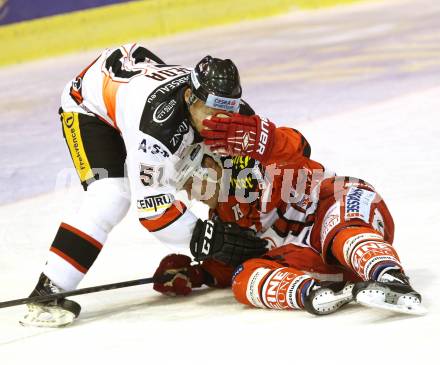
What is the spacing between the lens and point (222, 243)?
3.65 meters

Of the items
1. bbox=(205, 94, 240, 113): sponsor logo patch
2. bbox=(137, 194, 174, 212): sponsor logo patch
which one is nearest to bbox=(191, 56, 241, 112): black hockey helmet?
bbox=(205, 94, 240, 113): sponsor logo patch

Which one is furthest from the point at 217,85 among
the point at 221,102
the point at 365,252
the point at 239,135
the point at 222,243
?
the point at 365,252

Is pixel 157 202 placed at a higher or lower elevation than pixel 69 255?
higher

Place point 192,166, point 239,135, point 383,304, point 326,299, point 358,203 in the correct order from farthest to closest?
point 192,166 < point 358,203 < point 239,135 < point 326,299 < point 383,304

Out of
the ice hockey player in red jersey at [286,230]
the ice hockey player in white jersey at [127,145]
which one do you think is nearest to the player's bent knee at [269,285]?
the ice hockey player in red jersey at [286,230]

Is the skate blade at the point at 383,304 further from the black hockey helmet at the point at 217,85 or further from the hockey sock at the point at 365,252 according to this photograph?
the black hockey helmet at the point at 217,85

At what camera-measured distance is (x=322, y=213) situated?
3.88 meters

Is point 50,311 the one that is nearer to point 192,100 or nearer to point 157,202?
point 157,202

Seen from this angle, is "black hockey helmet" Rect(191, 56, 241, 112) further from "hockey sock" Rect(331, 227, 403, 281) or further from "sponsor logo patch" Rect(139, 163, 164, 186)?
"hockey sock" Rect(331, 227, 403, 281)

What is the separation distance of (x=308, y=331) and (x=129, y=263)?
1.48 m

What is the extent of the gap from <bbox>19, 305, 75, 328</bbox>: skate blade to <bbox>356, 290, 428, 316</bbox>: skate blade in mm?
1125

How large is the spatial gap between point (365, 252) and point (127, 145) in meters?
0.97

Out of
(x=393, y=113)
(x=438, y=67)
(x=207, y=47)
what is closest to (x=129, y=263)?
(x=393, y=113)

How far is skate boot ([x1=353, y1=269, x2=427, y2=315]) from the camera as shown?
3150 millimetres
